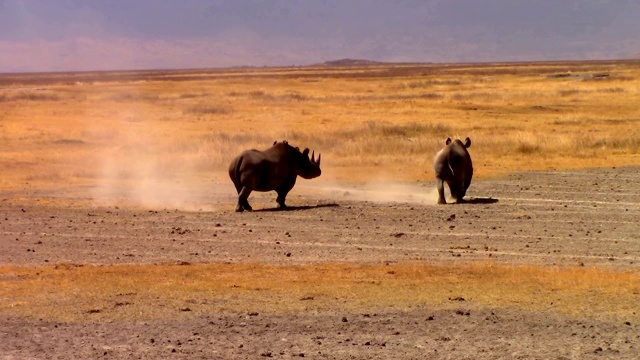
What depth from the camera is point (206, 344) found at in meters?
9.82

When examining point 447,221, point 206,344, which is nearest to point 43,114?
point 447,221

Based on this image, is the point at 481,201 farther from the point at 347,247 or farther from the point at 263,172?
the point at 347,247

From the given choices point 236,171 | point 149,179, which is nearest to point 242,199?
point 236,171

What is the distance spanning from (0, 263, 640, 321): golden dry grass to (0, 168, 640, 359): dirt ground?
36cm

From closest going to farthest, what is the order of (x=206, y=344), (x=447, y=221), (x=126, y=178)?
(x=206, y=344) < (x=447, y=221) < (x=126, y=178)

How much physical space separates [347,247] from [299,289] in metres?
4.18

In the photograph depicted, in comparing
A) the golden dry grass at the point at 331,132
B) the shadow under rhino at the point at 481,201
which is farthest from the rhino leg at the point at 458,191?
the golden dry grass at the point at 331,132

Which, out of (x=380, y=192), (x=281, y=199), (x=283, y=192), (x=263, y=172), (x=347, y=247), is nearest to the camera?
(x=347, y=247)

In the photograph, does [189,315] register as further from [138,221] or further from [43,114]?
[43,114]

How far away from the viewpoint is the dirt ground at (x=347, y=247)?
9.75 m

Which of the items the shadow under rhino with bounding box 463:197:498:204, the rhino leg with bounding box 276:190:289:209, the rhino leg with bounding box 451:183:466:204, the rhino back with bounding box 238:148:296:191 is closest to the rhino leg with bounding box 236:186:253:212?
the rhino back with bounding box 238:148:296:191

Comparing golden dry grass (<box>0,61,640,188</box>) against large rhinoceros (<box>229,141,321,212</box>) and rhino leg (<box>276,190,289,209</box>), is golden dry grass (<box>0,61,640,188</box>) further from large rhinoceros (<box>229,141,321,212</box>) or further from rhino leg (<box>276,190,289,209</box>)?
rhino leg (<box>276,190,289,209</box>)

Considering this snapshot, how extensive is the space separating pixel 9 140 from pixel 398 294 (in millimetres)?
33409

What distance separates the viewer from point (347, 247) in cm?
1673
